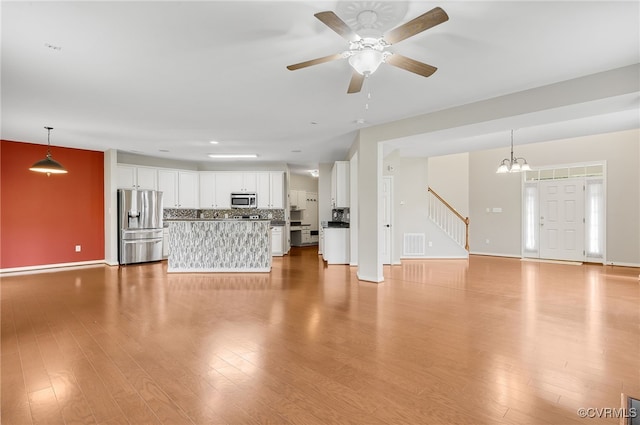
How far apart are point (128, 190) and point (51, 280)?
103 inches

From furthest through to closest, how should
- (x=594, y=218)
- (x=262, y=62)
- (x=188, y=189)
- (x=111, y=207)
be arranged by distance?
(x=188, y=189) → (x=594, y=218) → (x=111, y=207) → (x=262, y=62)

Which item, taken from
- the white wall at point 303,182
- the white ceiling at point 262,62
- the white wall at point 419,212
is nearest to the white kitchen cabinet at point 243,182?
the white wall at point 303,182

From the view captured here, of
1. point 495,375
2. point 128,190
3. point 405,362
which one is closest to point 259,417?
point 405,362

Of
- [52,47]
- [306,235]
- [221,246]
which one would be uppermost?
[52,47]

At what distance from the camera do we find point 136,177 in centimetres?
816

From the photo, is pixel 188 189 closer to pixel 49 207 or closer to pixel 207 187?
pixel 207 187

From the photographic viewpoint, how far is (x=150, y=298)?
15.1ft

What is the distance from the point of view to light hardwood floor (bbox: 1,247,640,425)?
2.03 meters

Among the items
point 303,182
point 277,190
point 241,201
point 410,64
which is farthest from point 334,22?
point 303,182

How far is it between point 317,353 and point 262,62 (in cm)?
292

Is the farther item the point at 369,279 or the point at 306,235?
the point at 306,235

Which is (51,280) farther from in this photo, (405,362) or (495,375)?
(495,375)

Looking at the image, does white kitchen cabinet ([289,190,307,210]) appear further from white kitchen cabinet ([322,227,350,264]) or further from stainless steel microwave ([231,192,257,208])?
white kitchen cabinet ([322,227,350,264])

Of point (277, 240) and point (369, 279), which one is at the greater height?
point (277, 240)
